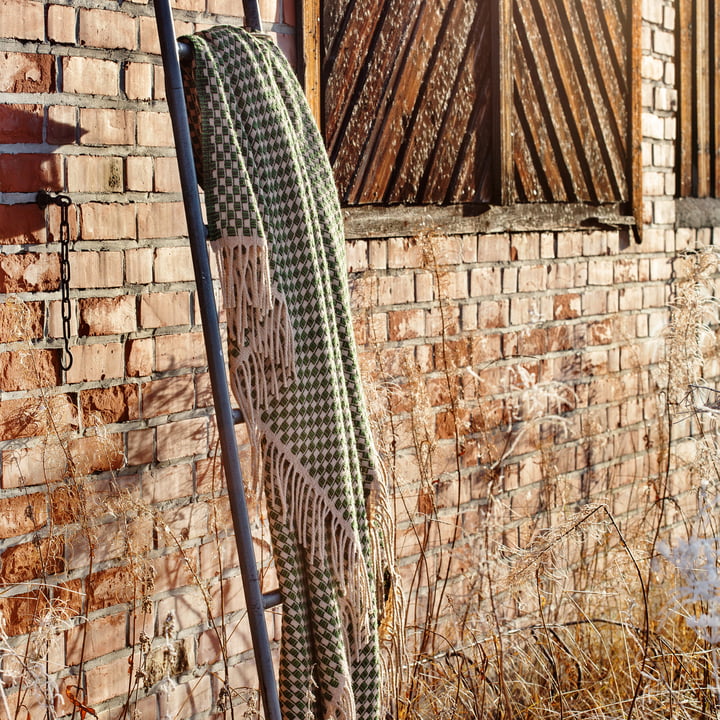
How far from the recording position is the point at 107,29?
1.96 m

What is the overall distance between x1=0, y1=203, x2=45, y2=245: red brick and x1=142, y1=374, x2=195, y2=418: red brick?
0.41m

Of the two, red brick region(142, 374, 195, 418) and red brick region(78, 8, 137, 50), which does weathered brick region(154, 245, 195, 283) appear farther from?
red brick region(78, 8, 137, 50)

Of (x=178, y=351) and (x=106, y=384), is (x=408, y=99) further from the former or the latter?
(x=106, y=384)

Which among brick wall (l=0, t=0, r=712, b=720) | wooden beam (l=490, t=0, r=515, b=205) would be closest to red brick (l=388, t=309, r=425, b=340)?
brick wall (l=0, t=0, r=712, b=720)

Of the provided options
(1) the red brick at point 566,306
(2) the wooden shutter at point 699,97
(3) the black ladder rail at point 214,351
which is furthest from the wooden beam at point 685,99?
(3) the black ladder rail at point 214,351

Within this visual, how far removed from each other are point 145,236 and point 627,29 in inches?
83.5

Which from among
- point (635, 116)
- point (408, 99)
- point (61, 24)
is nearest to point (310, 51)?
point (408, 99)

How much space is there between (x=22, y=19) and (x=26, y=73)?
0.10 m

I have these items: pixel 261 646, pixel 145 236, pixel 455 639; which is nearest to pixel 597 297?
pixel 455 639

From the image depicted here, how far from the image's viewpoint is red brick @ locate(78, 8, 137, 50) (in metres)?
1.92

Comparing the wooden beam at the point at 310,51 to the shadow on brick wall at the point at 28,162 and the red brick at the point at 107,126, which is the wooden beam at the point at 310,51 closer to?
the red brick at the point at 107,126

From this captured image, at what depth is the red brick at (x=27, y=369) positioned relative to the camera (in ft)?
6.01

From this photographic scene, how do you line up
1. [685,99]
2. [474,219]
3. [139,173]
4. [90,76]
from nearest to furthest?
[90,76], [139,173], [474,219], [685,99]

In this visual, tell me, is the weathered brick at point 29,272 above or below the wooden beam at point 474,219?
below
